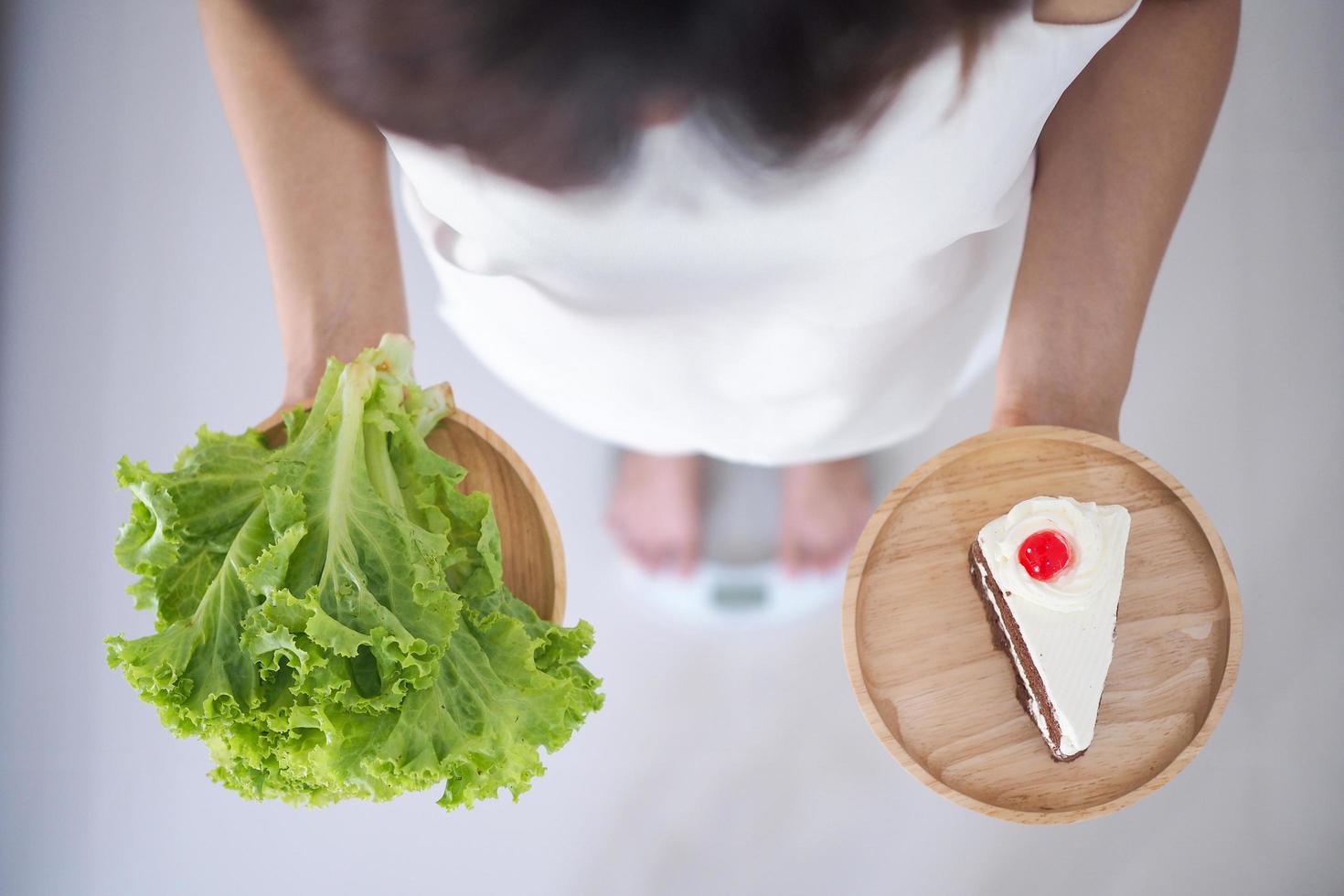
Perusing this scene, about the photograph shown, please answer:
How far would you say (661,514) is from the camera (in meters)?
1.30

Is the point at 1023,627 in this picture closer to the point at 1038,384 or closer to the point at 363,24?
the point at 1038,384

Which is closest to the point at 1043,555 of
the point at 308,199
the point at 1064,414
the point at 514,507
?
the point at 1064,414

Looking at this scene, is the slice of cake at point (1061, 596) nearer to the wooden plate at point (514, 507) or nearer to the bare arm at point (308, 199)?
the wooden plate at point (514, 507)

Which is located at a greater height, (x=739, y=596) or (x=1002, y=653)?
(x=739, y=596)

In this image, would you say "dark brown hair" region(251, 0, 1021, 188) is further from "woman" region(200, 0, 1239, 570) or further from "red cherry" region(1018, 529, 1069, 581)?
"red cherry" region(1018, 529, 1069, 581)

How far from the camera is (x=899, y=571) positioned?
2.79 feet

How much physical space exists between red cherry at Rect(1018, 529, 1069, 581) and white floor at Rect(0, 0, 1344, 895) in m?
0.45

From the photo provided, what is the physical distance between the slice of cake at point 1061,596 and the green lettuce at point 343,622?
1.13ft

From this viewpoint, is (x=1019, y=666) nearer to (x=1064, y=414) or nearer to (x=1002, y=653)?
(x=1002, y=653)

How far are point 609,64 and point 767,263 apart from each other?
21 centimetres

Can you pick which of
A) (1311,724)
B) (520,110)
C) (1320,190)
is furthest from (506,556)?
(1320,190)

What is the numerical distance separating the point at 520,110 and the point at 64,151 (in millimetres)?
1154

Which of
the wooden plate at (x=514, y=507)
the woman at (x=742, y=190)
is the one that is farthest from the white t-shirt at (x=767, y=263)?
the wooden plate at (x=514, y=507)

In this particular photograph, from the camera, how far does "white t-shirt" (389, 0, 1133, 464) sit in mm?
625
